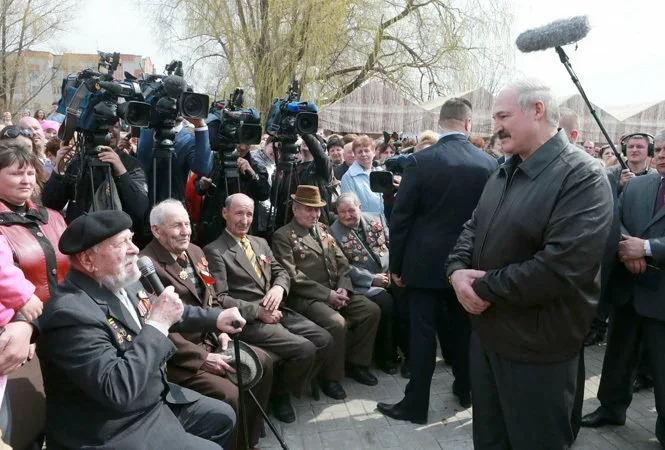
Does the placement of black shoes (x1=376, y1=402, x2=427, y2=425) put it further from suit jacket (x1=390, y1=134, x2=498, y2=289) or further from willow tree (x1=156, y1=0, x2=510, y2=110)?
willow tree (x1=156, y1=0, x2=510, y2=110)

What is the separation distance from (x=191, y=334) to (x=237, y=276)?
28.7 inches

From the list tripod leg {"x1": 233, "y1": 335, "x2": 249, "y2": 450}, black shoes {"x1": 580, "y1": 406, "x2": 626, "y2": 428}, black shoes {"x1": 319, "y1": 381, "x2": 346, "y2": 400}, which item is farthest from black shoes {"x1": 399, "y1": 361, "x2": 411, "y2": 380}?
tripod leg {"x1": 233, "y1": 335, "x2": 249, "y2": 450}

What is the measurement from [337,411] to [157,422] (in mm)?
1846

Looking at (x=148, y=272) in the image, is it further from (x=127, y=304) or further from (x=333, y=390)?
(x=333, y=390)

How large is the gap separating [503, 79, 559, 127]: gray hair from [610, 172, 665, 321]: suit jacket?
143 cm

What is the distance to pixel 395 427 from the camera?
3.73m

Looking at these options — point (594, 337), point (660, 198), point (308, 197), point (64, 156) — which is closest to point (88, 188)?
point (64, 156)

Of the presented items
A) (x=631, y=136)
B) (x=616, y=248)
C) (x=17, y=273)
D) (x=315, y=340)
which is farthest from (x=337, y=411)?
(x=631, y=136)

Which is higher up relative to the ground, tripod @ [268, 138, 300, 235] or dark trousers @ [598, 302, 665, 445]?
tripod @ [268, 138, 300, 235]

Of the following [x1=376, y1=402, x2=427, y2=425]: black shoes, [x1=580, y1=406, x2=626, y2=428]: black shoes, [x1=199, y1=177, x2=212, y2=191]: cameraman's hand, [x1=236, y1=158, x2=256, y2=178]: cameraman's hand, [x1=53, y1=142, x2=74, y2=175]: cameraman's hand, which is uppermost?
[x1=53, y1=142, x2=74, y2=175]: cameraman's hand

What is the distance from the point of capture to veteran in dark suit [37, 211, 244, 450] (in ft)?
7.11

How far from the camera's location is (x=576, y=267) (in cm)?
221

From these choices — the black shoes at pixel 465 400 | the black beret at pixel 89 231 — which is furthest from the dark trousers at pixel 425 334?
the black beret at pixel 89 231

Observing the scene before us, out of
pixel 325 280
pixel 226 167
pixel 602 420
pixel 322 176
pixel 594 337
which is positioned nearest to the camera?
pixel 602 420
